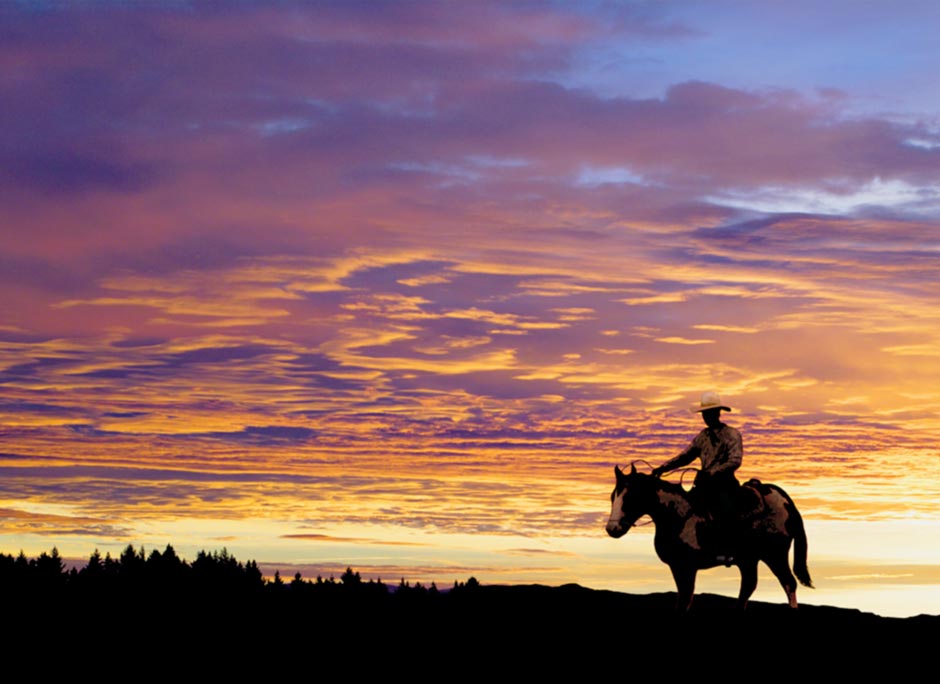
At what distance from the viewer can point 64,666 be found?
24656 mm

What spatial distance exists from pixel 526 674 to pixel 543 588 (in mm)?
11968

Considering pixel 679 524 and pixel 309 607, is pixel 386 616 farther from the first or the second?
pixel 679 524

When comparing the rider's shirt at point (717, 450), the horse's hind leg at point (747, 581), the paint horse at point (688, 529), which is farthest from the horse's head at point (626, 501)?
the horse's hind leg at point (747, 581)

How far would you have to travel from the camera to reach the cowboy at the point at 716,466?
26.2 m

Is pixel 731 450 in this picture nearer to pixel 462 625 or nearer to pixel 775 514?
pixel 775 514

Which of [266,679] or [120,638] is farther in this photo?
[120,638]

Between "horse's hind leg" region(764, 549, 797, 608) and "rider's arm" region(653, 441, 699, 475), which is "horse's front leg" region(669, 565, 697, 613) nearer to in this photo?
"rider's arm" region(653, 441, 699, 475)

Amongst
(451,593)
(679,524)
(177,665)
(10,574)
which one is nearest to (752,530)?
(679,524)

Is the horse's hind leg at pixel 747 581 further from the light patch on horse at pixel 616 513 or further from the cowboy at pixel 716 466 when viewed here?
the light patch on horse at pixel 616 513

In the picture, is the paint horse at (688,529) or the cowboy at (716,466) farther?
the cowboy at (716,466)

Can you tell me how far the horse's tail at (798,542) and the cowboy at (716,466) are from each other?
2.05 metres

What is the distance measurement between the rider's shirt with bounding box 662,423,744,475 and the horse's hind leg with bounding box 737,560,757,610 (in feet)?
7.94

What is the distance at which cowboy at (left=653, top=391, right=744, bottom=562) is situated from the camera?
86.0ft

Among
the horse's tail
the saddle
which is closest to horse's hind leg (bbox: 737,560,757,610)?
the saddle
